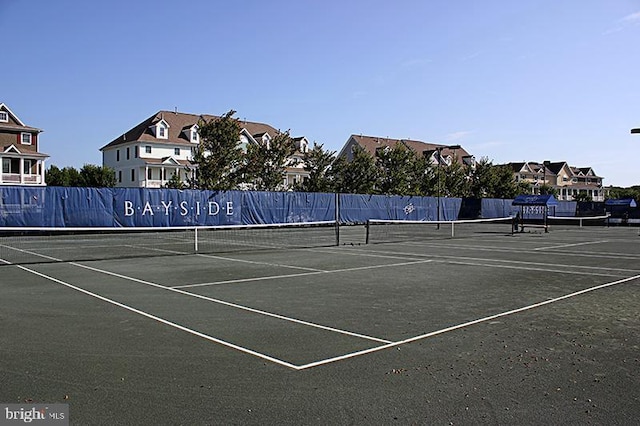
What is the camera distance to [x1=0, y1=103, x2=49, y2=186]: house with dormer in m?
56.2

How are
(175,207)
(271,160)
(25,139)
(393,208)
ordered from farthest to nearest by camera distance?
1. (25,139)
2. (271,160)
3. (393,208)
4. (175,207)

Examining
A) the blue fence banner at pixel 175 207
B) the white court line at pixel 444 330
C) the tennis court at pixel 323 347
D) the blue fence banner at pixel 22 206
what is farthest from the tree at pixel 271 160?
the white court line at pixel 444 330

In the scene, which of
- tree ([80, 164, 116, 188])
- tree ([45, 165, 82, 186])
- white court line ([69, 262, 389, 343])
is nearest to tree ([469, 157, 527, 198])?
tree ([80, 164, 116, 188])

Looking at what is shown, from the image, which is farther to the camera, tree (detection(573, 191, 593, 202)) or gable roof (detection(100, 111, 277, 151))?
tree (detection(573, 191, 593, 202))

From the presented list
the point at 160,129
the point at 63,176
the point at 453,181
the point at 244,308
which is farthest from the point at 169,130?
the point at 244,308

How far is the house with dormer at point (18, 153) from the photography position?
184 feet

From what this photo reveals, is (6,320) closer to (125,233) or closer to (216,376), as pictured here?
(216,376)

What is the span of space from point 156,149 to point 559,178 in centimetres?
9670

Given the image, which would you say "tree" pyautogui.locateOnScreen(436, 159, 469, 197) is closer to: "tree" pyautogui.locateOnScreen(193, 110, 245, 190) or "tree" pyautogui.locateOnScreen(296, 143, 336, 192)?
"tree" pyautogui.locateOnScreen(296, 143, 336, 192)

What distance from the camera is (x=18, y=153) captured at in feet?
184

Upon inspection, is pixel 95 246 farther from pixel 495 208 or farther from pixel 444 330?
pixel 495 208

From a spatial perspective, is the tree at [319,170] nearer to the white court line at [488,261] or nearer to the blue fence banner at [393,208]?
the blue fence banner at [393,208]

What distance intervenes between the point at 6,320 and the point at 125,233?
2392cm

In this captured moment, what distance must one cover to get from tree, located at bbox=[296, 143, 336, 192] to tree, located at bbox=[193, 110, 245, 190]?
382 inches
